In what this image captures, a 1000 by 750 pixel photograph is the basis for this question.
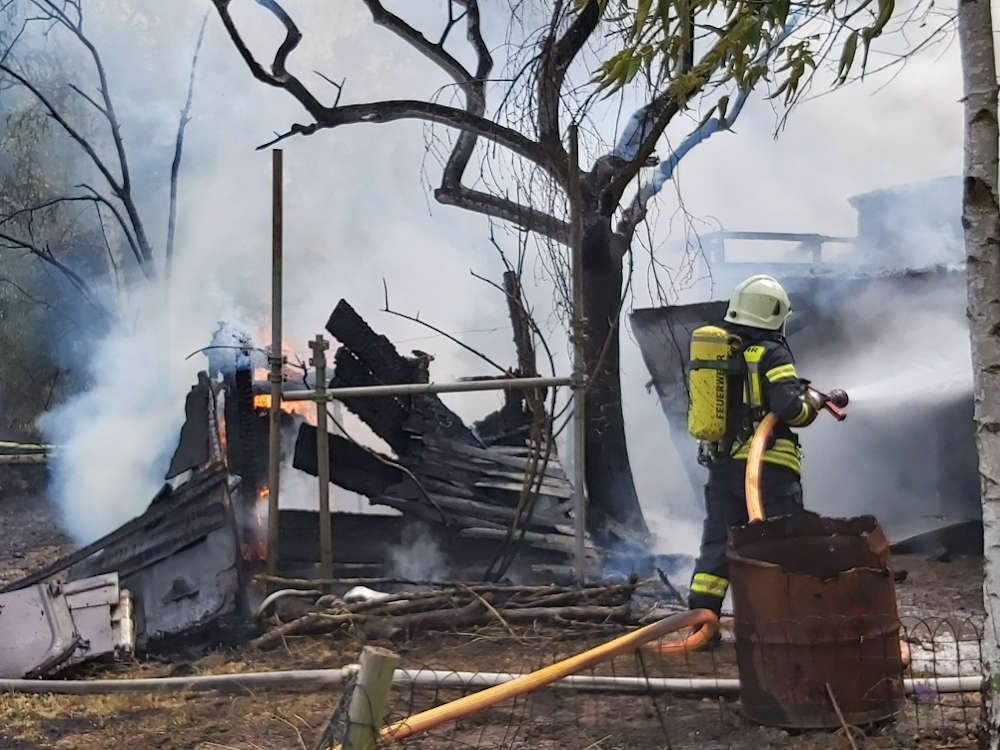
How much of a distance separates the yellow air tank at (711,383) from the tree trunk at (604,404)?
3.73 meters

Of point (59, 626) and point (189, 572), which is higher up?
point (189, 572)

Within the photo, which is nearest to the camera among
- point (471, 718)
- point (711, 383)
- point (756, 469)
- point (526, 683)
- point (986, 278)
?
point (986, 278)

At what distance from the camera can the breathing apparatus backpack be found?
5047mm

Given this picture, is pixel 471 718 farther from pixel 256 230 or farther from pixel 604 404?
pixel 256 230

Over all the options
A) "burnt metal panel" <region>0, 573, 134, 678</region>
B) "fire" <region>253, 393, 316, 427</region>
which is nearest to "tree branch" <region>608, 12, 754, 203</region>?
"fire" <region>253, 393, 316, 427</region>

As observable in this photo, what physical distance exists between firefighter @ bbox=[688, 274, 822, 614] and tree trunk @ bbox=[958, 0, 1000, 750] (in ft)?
5.95

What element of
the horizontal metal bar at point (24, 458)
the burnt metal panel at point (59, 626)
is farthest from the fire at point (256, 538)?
the horizontal metal bar at point (24, 458)

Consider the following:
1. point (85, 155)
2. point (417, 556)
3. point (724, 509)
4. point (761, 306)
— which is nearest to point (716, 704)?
point (724, 509)

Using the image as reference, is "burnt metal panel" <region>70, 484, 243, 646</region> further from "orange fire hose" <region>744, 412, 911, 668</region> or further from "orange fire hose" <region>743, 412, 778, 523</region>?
"orange fire hose" <region>743, 412, 778, 523</region>

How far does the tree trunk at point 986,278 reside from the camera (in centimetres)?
308

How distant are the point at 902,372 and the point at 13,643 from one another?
7260mm

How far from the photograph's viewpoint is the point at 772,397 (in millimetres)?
4930

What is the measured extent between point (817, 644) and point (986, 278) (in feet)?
4.52

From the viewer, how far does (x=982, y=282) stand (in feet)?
10.2
